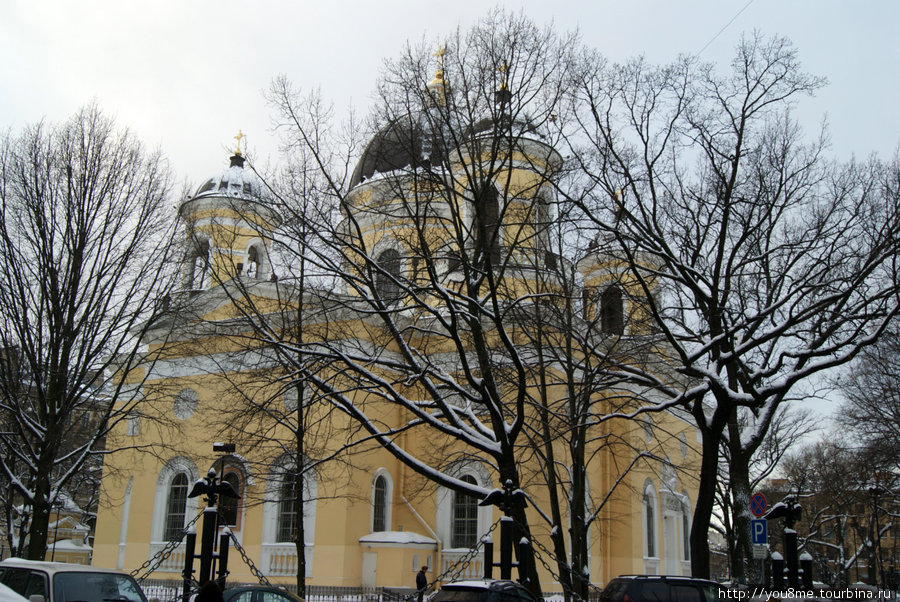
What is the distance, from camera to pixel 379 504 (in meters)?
24.7

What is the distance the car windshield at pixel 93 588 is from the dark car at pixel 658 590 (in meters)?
6.93

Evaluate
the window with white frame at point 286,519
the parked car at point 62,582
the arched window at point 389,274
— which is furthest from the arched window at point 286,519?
the parked car at point 62,582

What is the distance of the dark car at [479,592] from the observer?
9891mm

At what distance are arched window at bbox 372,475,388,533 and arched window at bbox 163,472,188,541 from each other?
6.39 meters

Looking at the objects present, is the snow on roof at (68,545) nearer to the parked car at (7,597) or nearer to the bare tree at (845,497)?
the bare tree at (845,497)

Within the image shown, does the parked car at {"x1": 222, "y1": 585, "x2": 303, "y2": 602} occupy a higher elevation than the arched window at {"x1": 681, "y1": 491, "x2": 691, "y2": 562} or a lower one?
lower

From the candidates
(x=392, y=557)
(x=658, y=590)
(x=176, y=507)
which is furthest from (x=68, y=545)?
(x=658, y=590)

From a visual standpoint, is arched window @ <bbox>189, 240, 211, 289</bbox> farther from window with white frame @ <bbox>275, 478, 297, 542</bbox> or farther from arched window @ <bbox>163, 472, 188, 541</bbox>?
window with white frame @ <bbox>275, 478, 297, 542</bbox>

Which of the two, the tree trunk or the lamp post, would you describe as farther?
the tree trunk

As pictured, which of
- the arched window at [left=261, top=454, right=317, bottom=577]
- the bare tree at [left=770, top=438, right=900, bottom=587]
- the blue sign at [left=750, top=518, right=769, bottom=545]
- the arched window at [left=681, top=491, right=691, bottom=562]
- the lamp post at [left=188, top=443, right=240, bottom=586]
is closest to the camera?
the lamp post at [left=188, top=443, right=240, bottom=586]

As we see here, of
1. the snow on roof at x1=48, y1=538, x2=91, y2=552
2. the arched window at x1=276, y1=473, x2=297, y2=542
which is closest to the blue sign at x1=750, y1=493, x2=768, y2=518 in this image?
the arched window at x1=276, y1=473, x2=297, y2=542

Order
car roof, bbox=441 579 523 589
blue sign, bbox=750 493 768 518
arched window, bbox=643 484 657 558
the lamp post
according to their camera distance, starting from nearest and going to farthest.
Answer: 1. car roof, bbox=441 579 523 589
2. the lamp post
3. blue sign, bbox=750 493 768 518
4. arched window, bbox=643 484 657 558

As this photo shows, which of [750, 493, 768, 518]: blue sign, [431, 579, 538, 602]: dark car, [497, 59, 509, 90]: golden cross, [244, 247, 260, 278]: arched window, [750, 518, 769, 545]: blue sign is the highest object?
[244, 247, 260, 278]: arched window

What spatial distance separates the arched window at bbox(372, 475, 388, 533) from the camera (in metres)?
24.3
